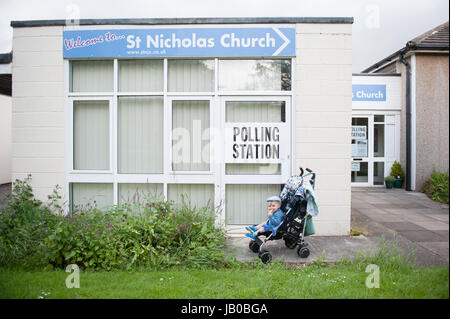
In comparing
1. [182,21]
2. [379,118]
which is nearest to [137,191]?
[182,21]

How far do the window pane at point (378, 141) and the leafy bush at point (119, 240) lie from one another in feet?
30.8

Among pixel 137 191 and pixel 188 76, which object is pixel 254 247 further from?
pixel 188 76

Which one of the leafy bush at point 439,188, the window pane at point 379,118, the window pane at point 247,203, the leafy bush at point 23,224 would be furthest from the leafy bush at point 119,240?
the window pane at point 379,118

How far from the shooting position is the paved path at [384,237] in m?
4.36

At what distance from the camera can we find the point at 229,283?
3477mm

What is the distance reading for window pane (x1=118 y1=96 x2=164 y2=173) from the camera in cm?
580

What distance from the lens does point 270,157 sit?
559 cm

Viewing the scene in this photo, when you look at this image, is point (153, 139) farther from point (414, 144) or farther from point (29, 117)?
point (414, 144)

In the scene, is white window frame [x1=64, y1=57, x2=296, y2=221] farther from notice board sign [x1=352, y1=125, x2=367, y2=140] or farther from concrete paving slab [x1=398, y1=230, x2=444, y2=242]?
notice board sign [x1=352, y1=125, x2=367, y2=140]

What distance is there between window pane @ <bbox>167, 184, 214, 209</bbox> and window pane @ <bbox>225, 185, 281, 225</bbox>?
1.18ft

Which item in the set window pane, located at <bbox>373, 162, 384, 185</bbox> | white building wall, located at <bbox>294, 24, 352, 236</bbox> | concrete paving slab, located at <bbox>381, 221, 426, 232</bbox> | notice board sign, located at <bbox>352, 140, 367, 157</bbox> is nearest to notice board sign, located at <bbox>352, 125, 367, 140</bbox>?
notice board sign, located at <bbox>352, 140, 367, 157</bbox>

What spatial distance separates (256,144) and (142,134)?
2.19 m

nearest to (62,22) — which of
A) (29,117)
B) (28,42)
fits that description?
(28,42)

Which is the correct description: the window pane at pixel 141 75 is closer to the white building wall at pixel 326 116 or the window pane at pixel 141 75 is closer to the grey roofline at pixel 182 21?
the grey roofline at pixel 182 21
